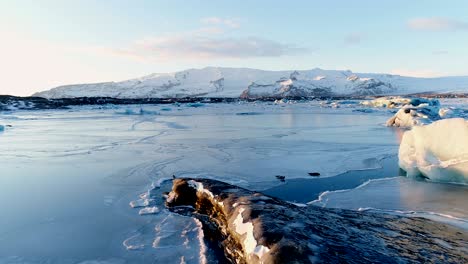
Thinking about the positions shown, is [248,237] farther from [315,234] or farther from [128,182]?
[128,182]

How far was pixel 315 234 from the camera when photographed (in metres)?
2.68

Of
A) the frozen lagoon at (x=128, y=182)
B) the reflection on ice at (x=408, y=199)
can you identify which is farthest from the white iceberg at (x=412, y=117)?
the reflection on ice at (x=408, y=199)

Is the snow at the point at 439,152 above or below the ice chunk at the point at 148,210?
above

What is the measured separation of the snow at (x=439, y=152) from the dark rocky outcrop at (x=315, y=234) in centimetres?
210

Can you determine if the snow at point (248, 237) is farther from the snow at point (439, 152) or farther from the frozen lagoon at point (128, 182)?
the snow at point (439, 152)

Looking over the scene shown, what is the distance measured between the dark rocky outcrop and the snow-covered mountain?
125 meters

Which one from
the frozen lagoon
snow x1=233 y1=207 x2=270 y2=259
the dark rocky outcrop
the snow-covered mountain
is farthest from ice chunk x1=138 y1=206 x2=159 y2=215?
the snow-covered mountain

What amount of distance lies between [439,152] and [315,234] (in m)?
3.93

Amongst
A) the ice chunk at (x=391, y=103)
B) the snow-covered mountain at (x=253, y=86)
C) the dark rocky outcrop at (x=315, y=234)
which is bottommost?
the ice chunk at (x=391, y=103)

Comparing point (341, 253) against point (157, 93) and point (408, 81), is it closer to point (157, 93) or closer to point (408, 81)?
point (157, 93)

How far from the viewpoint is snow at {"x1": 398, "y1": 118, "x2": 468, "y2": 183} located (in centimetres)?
520

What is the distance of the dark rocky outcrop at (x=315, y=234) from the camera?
239cm

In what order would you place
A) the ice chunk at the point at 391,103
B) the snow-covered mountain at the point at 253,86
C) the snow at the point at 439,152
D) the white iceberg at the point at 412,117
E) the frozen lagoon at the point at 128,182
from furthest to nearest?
the snow-covered mountain at the point at 253,86, the ice chunk at the point at 391,103, the white iceberg at the point at 412,117, the snow at the point at 439,152, the frozen lagoon at the point at 128,182

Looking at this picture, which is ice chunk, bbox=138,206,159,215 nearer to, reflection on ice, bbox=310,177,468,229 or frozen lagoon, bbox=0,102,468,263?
frozen lagoon, bbox=0,102,468,263
